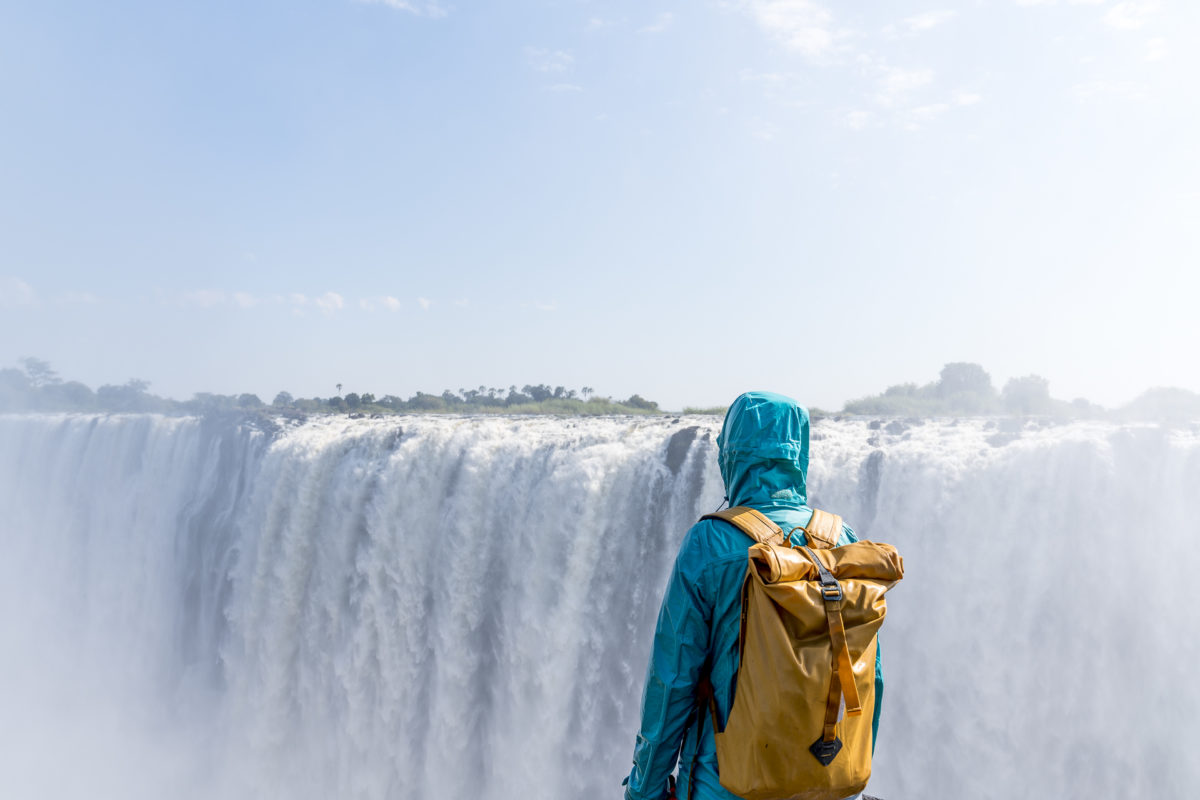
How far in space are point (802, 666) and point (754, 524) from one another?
0.29 m

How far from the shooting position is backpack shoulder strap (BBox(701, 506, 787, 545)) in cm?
149

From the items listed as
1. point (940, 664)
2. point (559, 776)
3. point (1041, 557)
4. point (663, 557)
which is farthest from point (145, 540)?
point (1041, 557)

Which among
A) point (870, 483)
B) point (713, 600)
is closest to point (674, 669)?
point (713, 600)

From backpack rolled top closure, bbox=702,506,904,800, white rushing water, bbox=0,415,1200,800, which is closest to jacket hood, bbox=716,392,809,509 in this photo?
backpack rolled top closure, bbox=702,506,904,800

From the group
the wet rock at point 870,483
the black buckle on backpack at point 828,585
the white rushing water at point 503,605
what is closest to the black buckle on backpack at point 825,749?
the black buckle on backpack at point 828,585

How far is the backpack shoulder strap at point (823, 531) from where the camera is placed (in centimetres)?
155

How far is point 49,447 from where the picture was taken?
59.9 feet

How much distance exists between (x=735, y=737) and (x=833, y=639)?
11.5 inches

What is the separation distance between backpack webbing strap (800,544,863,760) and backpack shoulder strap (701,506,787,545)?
0.24 ft

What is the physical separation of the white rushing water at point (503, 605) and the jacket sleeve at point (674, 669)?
7.11m

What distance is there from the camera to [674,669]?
158cm

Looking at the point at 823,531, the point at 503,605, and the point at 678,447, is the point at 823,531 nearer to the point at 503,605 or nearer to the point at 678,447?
the point at 678,447

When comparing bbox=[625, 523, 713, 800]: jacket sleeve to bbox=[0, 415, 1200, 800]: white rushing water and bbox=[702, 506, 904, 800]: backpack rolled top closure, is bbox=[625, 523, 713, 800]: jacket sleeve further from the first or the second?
bbox=[0, 415, 1200, 800]: white rushing water

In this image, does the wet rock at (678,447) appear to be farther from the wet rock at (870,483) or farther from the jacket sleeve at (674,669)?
the jacket sleeve at (674,669)
